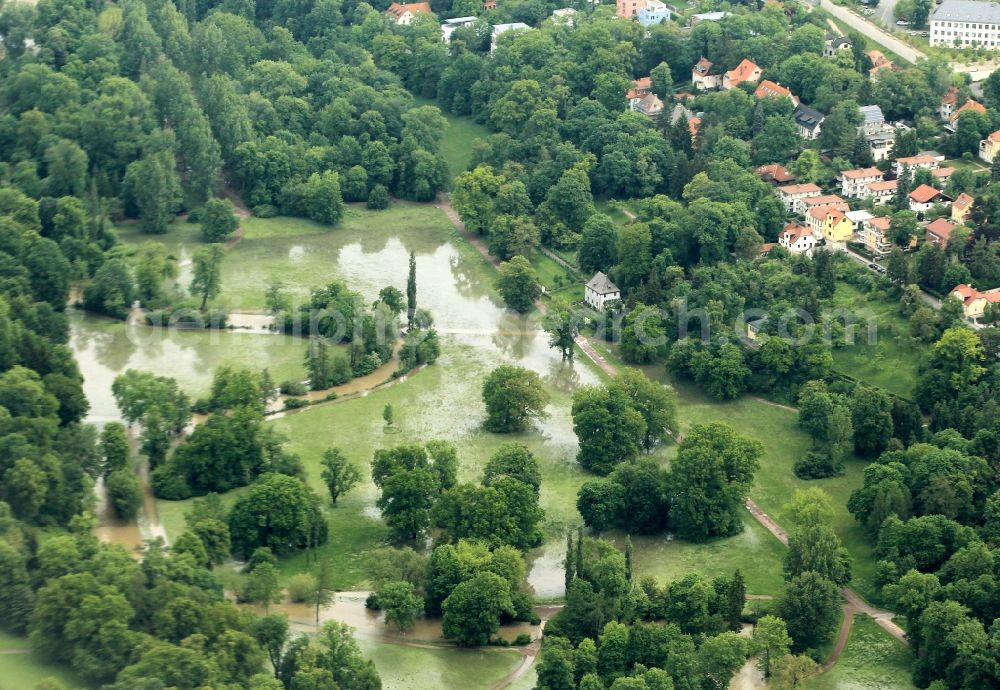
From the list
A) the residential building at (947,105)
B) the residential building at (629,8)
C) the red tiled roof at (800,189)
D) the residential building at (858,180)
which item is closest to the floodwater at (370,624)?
the red tiled roof at (800,189)

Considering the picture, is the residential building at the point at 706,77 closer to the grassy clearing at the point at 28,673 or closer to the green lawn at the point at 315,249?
the green lawn at the point at 315,249

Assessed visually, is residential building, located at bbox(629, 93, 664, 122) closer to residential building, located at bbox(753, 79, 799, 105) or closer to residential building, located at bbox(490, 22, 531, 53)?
residential building, located at bbox(753, 79, 799, 105)

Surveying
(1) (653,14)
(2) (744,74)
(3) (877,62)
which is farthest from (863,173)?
(1) (653,14)

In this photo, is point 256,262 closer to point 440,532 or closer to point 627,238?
point 627,238

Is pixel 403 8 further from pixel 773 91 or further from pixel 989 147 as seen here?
pixel 989 147

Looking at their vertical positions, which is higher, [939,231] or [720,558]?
[939,231]

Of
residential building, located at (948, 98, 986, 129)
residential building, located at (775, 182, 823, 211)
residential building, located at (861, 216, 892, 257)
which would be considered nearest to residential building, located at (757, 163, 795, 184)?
residential building, located at (775, 182, 823, 211)
